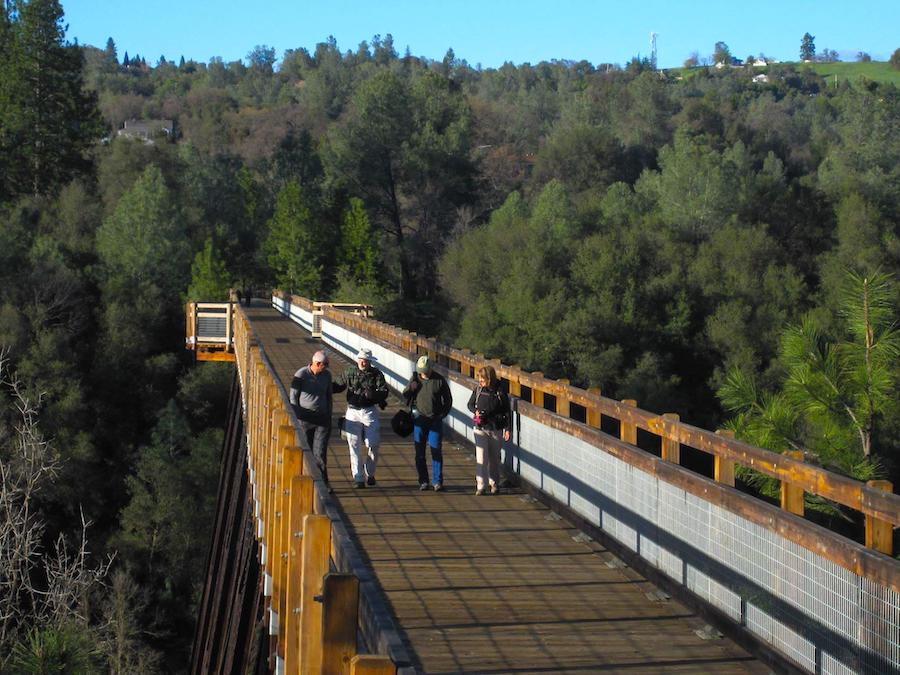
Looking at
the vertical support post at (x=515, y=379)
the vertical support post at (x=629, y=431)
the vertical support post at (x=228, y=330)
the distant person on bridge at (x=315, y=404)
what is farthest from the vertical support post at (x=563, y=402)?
the vertical support post at (x=228, y=330)

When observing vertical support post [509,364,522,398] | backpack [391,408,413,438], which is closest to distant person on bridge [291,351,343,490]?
backpack [391,408,413,438]

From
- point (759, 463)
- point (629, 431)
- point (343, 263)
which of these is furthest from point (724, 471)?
point (343, 263)

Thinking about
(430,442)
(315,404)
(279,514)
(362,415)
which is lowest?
(430,442)

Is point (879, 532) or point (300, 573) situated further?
point (879, 532)

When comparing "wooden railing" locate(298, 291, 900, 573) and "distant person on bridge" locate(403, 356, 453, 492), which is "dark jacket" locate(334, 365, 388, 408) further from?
"wooden railing" locate(298, 291, 900, 573)

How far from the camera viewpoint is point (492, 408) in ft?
37.9

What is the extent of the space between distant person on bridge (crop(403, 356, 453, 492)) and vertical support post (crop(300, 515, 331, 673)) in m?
6.68

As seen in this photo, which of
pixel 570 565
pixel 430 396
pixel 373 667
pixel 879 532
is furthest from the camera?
pixel 430 396

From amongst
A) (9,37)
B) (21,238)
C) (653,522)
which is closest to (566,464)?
(653,522)

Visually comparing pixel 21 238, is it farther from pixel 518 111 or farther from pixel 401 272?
pixel 518 111

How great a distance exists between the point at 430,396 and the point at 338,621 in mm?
8002

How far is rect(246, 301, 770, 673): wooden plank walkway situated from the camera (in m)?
6.63

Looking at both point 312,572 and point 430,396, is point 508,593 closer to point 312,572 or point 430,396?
point 312,572

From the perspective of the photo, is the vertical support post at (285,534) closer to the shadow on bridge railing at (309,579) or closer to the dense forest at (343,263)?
the shadow on bridge railing at (309,579)
